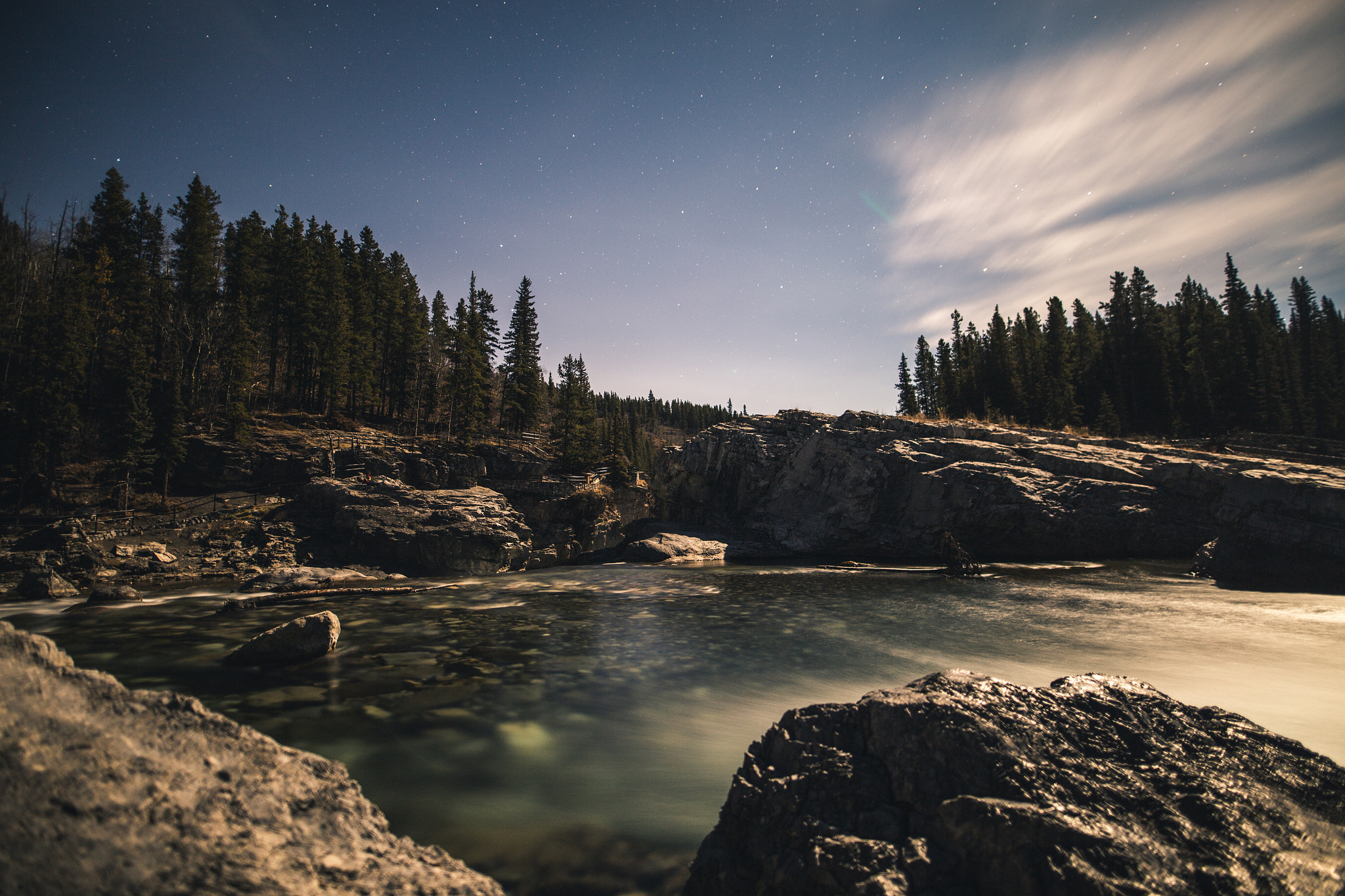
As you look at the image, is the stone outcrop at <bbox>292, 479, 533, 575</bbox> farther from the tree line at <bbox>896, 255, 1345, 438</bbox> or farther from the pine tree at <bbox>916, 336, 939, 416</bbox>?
the pine tree at <bbox>916, 336, 939, 416</bbox>

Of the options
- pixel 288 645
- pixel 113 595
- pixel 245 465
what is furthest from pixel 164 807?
pixel 245 465

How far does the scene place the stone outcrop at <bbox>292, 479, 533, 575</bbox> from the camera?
83.8 feet

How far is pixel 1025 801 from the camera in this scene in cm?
262

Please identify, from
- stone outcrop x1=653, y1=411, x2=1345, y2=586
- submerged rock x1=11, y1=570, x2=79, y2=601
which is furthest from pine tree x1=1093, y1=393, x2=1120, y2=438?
submerged rock x1=11, y1=570, x2=79, y2=601

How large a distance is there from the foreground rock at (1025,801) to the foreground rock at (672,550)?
28.3 meters

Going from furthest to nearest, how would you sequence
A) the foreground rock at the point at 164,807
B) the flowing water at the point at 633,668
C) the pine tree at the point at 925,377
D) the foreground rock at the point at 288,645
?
the pine tree at the point at 925,377
the foreground rock at the point at 288,645
the flowing water at the point at 633,668
the foreground rock at the point at 164,807

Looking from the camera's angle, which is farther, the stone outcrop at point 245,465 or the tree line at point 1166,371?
the tree line at point 1166,371

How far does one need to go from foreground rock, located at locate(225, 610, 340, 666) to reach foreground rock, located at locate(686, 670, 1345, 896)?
9.77 m

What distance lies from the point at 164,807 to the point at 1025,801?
4.23m

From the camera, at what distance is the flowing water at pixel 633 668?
541cm

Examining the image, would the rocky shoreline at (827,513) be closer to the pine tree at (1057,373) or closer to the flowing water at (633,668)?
the flowing water at (633,668)

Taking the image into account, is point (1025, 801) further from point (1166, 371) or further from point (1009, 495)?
point (1166, 371)

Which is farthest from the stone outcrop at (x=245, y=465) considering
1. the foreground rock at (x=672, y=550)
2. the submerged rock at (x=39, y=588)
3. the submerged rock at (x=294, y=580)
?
the foreground rock at (x=672, y=550)

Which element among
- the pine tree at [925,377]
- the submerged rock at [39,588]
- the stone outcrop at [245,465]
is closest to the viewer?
the submerged rock at [39,588]
